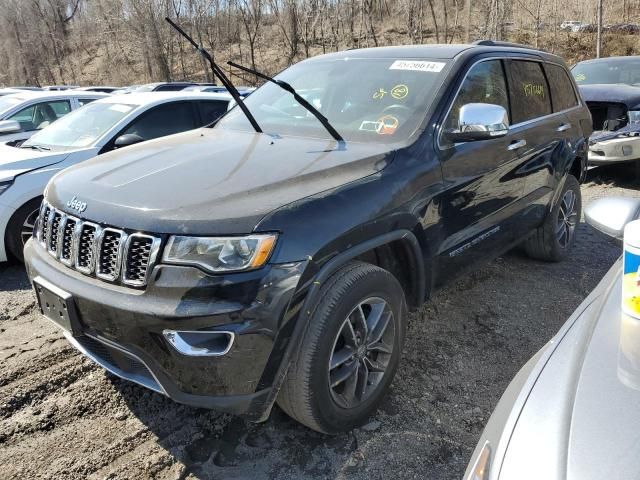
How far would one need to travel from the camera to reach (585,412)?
129 centimetres

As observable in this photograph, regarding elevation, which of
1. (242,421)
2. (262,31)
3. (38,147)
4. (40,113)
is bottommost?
(242,421)

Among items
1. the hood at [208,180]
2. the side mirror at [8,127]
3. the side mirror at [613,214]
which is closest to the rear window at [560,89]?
the side mirror at [613,214]

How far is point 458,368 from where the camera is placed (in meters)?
3.14

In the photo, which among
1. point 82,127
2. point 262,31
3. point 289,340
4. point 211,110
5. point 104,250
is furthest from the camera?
point 262,31

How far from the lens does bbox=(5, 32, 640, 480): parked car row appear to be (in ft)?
6.55

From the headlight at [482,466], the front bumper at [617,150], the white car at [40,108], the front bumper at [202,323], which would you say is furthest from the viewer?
the white car at [40,108]

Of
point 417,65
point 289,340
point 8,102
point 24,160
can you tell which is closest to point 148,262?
point 289,340

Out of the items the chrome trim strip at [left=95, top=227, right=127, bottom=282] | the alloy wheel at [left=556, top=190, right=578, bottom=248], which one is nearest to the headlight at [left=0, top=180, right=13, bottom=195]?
the chrome trim strip at [left=95, top=227, right=127, bottom=282]

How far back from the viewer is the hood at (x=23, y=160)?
4617 mm

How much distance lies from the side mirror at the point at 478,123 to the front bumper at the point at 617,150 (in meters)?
4.90

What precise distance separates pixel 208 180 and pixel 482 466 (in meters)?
1.62

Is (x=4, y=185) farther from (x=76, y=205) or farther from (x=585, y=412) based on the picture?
(x=585, y=412)

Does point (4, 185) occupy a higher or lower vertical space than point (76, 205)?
lower

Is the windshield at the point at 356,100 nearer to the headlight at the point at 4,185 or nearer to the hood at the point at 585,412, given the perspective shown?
the hood at the point at 585,412
